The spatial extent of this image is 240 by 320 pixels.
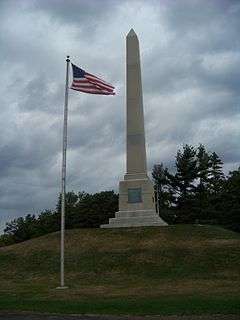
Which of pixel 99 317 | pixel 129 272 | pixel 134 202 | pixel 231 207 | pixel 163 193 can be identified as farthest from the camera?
pixel 163 193

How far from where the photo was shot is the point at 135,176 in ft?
116

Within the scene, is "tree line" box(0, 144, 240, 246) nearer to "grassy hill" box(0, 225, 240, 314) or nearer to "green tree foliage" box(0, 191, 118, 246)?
"green tree foliage" box(0, 191, 118, 246)

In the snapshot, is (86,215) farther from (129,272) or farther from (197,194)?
(129,272)

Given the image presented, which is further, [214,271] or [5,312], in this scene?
[214,271]

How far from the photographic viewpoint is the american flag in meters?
22.4

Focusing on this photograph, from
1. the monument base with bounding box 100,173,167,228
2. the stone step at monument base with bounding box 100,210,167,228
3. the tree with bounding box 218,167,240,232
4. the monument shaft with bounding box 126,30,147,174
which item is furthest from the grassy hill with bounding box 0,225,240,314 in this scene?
the tree with bounding box 218,167,240,232

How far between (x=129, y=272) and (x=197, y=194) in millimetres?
48035

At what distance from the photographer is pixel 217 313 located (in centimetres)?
1354

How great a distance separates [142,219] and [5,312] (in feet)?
63.7

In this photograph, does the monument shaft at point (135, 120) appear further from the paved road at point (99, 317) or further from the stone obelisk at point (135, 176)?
the paved road at point (99, 317)

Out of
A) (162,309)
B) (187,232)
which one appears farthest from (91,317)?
(187,232)

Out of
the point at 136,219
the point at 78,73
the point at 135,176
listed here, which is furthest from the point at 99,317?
the point at 135,176

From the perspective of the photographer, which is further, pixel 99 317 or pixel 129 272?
pixel 129 272

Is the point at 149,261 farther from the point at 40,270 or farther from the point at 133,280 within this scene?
the point at 40,270
